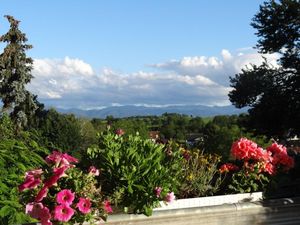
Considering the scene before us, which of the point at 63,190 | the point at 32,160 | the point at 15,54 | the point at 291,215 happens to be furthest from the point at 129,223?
the point at 15,54

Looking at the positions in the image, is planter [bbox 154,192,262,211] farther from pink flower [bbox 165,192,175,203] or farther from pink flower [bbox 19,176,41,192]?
pink flower [bbox 19,176,41,192]

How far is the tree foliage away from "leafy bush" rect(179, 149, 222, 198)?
27.6 meters

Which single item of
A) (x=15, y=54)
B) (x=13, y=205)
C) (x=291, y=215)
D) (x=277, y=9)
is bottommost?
(x=291, y=215)

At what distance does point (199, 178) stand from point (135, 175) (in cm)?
137

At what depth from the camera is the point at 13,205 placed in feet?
15.3

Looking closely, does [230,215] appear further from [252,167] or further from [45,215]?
[45,215]

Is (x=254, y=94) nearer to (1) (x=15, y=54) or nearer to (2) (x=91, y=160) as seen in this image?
(1) (x=15, y=54)

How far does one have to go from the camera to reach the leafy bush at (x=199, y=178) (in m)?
6.18

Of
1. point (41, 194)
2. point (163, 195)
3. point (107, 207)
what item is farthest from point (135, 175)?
point (41, 194)

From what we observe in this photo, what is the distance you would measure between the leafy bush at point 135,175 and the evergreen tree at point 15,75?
3218 centimetres

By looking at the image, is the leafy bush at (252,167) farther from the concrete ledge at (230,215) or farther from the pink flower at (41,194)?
the pink flower at (41,194)

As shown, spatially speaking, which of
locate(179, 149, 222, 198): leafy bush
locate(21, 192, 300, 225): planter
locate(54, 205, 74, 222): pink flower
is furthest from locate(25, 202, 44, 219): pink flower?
locate(179, 149, 222, 198): leafy bush

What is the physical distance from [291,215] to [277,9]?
2962cm

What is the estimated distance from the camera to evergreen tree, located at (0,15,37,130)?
122ft
